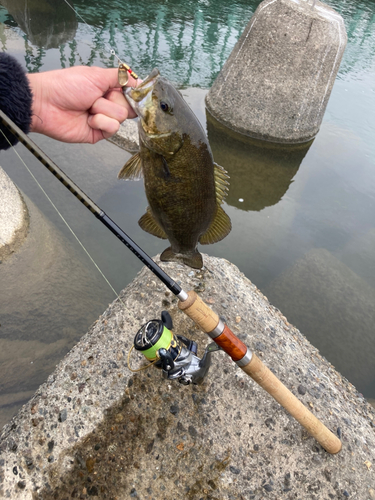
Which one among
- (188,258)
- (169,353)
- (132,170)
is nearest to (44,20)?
(132,170)

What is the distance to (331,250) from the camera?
223 inches

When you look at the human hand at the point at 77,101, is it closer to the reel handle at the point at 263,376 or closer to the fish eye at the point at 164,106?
the fish eye at the point at 164,106

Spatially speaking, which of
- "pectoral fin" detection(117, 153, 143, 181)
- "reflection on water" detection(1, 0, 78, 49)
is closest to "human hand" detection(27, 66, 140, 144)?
"pectoral fin" detection(117, 153, 143, 181)

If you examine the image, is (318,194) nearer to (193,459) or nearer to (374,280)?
(374,280)

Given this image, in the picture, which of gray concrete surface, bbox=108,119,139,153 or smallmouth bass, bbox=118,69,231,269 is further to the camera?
gray concrete surface, bbox=108,119,139,153

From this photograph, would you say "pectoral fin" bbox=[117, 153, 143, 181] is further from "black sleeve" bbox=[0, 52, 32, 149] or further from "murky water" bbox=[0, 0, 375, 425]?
"murky water" bbox=[0, 0, 375, 425]

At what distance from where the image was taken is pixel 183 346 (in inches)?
91.4

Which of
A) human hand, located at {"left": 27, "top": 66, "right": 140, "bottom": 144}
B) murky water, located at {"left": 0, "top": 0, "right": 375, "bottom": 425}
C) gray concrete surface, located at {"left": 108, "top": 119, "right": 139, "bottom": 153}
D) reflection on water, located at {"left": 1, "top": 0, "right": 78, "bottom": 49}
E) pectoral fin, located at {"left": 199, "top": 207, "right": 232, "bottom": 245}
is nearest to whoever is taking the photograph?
pectoral fin, located at {"left": 199, "top": 207, "right": 232, "bottom": 245}

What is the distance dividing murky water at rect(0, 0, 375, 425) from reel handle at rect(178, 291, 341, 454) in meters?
2.21

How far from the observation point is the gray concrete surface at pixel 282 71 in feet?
21.4

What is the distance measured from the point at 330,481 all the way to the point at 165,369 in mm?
1266

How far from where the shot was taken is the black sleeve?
6.56ft

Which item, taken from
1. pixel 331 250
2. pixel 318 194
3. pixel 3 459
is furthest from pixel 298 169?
pixel 3 459

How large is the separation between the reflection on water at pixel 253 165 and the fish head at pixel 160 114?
449cm
